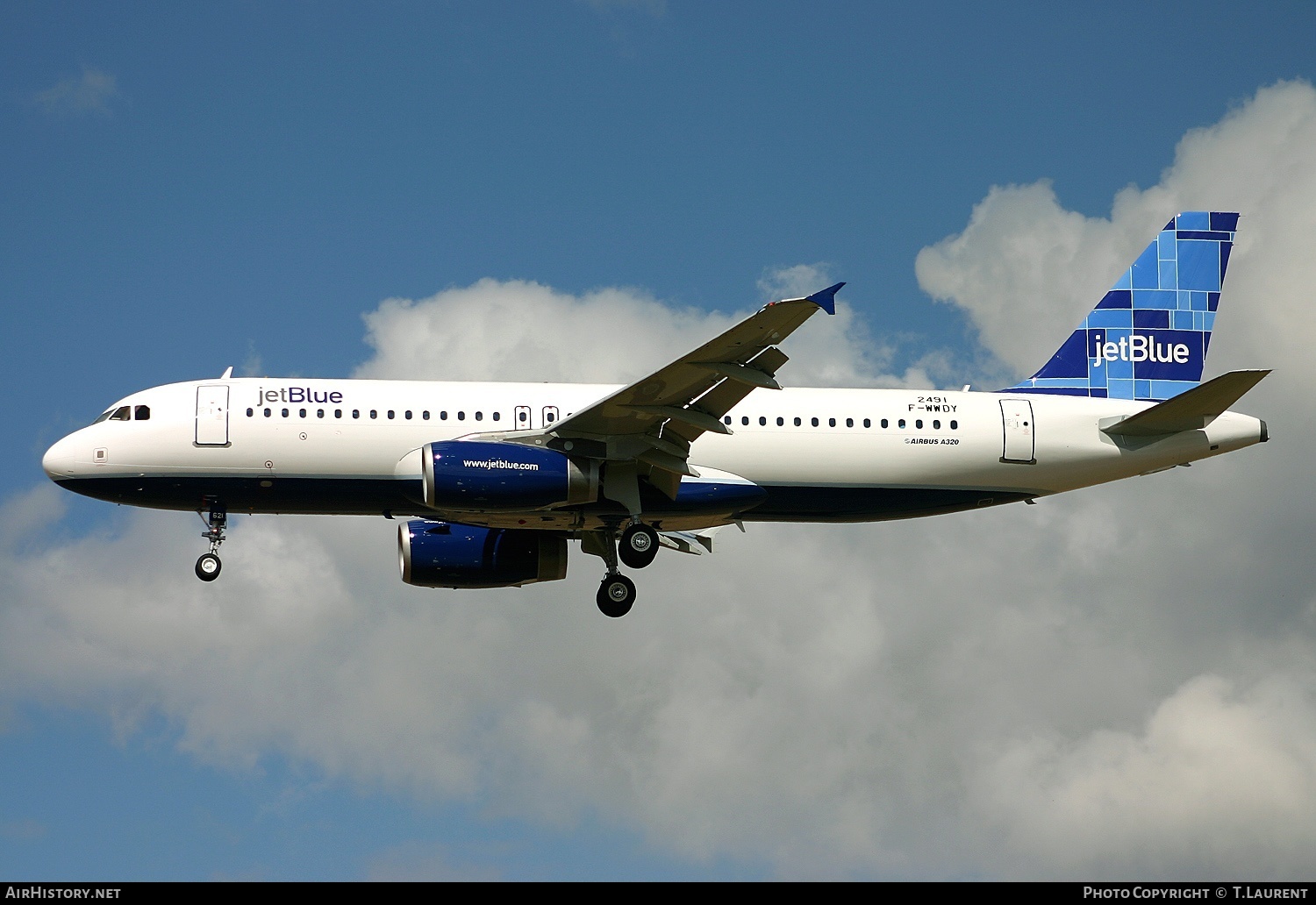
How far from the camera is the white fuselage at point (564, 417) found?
3350 cm

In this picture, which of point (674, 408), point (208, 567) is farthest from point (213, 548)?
point (674, 408)

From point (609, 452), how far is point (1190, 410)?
43.6ft

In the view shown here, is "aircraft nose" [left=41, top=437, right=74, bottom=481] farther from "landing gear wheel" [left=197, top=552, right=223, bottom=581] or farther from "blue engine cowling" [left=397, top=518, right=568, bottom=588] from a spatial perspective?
"blue engine cowling" [left=397, top=518, right=568, bottom=588]

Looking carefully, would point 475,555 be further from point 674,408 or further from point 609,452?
point 674,408

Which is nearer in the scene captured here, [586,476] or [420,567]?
[586,476]

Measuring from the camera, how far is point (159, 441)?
33594 mm

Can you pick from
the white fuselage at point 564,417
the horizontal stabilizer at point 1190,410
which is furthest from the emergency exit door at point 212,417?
the horizontal stabilizer at point 1190,410

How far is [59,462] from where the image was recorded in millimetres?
33812

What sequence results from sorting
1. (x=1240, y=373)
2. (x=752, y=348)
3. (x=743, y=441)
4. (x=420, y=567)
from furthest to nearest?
1. (x=420, y=567)
2. (x=743, y=441)
3. (x=1240, y=373)
4. (x=752, y=348)

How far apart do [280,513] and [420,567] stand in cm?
417
